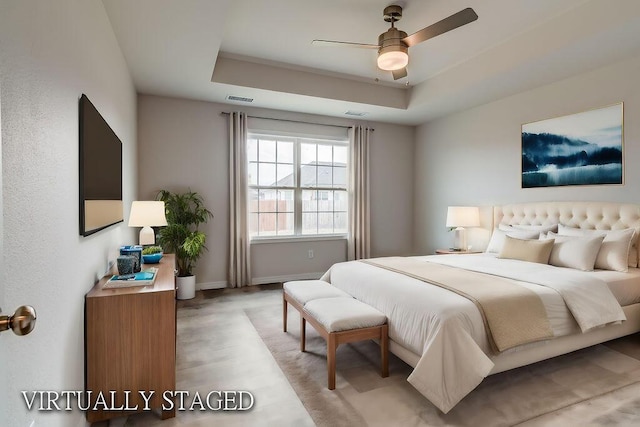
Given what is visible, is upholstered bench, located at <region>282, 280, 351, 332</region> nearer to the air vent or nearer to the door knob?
the door knob

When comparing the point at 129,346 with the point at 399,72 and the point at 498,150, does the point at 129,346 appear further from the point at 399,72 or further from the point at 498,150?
the point at 498,150

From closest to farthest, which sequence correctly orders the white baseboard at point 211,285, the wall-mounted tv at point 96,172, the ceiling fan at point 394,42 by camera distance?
1. the wall-mounted tv at point 96,172
2. the ceiling fan at point 394,42
3. the white baseboard at point 211,285

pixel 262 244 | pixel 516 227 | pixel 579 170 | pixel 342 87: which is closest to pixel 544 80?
pixel 579 170

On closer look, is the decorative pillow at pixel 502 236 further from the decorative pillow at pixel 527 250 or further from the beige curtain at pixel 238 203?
the beige curtain at pixel 238 203

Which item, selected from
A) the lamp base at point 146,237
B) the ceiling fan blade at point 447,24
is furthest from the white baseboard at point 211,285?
the ceiling fan blade at point 447,24

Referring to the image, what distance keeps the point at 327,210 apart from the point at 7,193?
193 inches

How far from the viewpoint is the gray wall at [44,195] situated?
39.2 inches

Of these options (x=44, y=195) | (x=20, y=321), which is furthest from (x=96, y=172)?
(x=20, y=321)

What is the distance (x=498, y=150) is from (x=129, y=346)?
4.74 m

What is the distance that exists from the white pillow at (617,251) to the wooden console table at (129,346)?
12.0ft

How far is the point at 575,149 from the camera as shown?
150 inches

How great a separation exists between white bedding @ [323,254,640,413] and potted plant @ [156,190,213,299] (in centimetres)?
235

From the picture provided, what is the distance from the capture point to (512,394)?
2.19 metres

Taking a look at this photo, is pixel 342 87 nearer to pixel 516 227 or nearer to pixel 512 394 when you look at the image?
pixel 516 227
